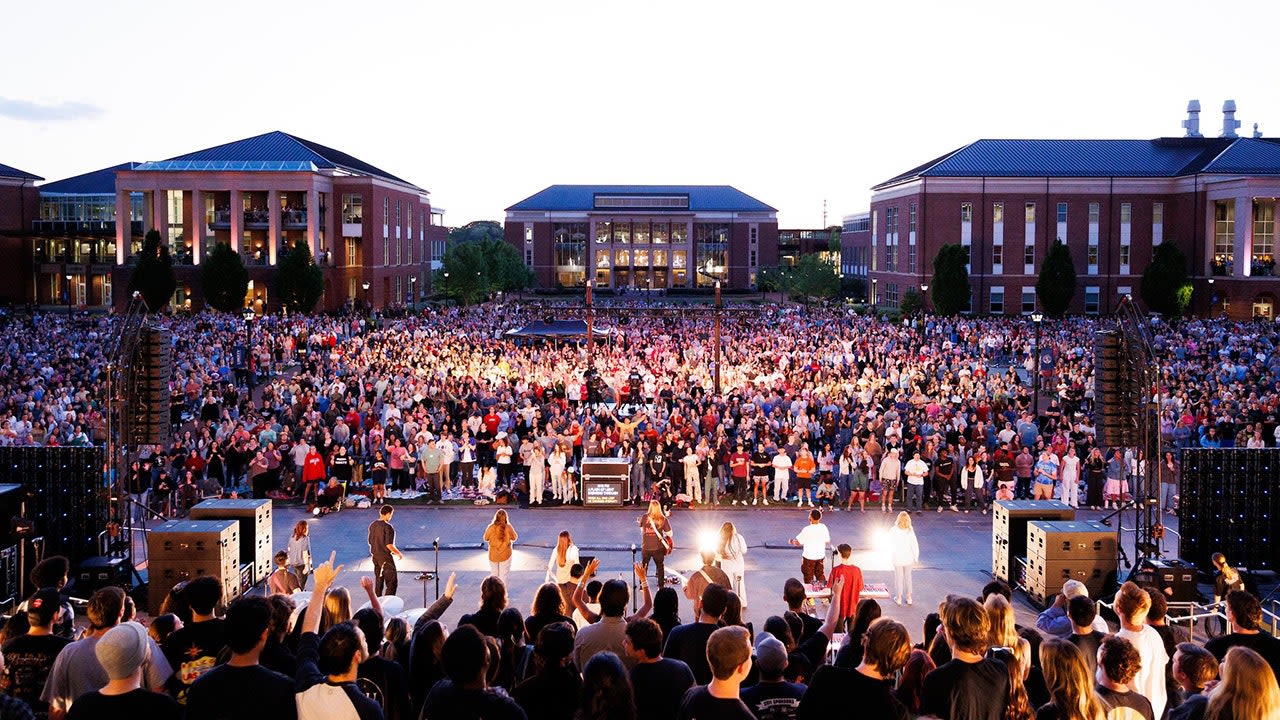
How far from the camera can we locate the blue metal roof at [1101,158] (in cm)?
6938

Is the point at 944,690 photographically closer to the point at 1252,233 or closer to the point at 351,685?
the point at 351,685

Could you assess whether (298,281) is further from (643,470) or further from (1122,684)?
(1122,684)

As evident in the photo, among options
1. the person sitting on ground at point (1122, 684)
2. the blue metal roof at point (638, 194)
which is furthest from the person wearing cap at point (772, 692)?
the blue metal roof at point (638, 194)

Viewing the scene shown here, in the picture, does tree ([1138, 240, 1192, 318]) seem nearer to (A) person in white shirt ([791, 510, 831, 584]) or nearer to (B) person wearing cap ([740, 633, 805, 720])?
(A) person in white shirt ([791, 510, 831, 584])

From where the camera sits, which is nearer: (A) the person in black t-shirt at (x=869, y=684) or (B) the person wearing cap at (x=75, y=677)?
(A) the person in black t-shirt at (x=869, y=684)

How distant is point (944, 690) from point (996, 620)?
0.72m

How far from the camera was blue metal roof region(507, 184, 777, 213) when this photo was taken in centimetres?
11844

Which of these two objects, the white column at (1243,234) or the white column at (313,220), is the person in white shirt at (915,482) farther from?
the white column at (313,220)

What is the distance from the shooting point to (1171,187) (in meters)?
72.2

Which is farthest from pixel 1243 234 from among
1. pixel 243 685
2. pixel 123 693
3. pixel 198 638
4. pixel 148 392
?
pixel 123 693

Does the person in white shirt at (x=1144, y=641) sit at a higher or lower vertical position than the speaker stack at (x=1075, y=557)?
higher

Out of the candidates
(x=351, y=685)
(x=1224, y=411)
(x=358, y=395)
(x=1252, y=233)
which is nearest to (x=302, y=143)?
(x=358, y=395)

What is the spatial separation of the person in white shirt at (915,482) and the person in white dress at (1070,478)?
238 cm

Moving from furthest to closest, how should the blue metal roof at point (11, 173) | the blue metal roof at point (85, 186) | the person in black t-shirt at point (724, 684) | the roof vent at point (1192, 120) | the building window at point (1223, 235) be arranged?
the blue metal roof at point (85, 186) → the roof vent at point (1192, 120) → the blue metal roof at point (11, 173) → the building window at point (1223, 235) → the person in black t-shirt at point (724, 684)
